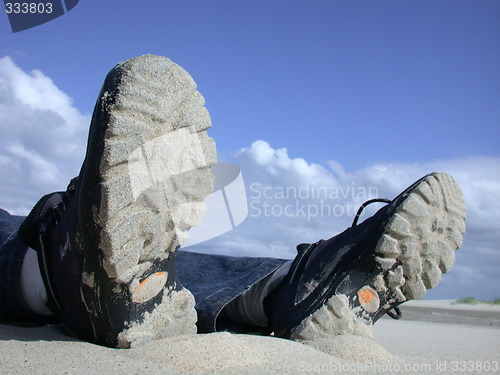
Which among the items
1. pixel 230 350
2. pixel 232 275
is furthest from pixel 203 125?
pixel 232 275

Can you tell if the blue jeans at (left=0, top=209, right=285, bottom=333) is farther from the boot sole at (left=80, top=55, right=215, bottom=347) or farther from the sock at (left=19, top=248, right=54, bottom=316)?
the boot sole at (left=80, top=55, right=215, bottom=347)

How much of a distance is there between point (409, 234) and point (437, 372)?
1.45 ft

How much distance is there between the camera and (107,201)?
113 centimetres

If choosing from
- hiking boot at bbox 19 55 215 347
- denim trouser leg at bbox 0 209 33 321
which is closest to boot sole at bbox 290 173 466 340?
hiking boot at bbox 19 55 215 347

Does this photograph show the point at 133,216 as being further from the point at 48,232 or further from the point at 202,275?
the point at 202,275

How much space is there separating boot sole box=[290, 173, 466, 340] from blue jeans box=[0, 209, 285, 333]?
0.30 m

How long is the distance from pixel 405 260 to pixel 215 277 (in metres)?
0.72

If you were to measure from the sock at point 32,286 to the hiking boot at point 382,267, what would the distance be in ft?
2.46

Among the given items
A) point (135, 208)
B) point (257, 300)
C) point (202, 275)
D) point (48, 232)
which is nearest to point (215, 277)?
point (202, 275)

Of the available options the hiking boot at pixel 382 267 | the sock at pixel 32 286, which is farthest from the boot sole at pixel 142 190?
the hiking boot at pixel 382 267

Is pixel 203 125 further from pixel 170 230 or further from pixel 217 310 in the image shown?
pixel 217 310

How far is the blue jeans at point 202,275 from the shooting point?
1642 mm

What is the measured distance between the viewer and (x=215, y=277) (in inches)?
80.5

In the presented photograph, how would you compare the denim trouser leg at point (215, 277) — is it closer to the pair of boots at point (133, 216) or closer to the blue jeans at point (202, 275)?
the blue jeans at point (202, 275)
